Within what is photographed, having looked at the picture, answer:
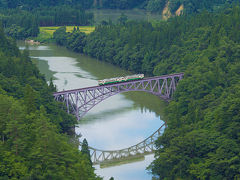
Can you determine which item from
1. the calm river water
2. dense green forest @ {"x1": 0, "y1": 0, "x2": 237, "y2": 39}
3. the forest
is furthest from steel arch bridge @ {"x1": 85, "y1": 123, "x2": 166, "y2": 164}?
the forest

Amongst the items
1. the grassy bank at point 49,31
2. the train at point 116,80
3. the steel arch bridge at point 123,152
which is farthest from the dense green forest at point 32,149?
the grassy bank at point 49,31

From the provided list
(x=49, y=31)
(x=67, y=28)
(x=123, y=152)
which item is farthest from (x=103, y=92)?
(x=67, y=28)

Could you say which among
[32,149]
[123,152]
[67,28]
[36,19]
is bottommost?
A: [123,152]

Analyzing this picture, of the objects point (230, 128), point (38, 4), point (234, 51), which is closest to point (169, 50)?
point (234, 51)

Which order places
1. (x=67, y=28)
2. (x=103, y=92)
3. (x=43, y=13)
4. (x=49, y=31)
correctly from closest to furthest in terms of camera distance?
(x=103, y=92)
(x=49, y=31)
(x=67, y=28)
(x=43, y=13)

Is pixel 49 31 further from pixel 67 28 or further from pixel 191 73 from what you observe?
pixel 191 73
